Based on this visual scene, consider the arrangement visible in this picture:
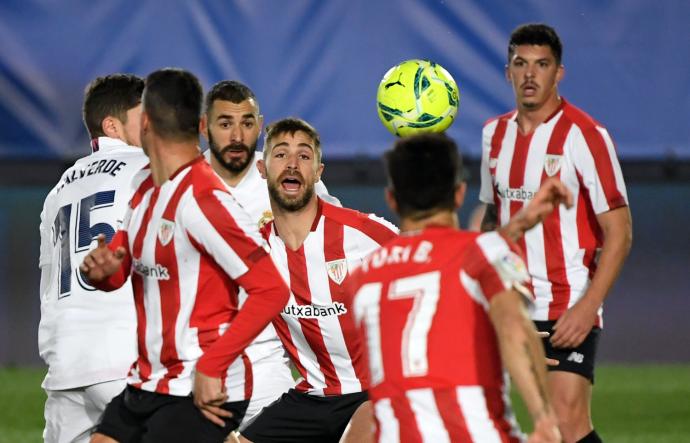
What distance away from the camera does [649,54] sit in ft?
41.2

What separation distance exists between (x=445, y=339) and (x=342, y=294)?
6.86ft

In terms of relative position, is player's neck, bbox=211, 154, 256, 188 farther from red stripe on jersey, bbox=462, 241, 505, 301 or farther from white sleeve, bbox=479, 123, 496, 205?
red stripe on jersey, bbox=462, 241, 505, 301

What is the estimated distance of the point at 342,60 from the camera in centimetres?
1241

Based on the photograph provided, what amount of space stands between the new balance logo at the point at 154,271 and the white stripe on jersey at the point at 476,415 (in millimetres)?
1231

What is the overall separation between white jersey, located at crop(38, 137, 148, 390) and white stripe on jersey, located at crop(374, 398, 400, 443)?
1931 millimetres

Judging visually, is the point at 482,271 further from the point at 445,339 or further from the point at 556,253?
the point at 556,253

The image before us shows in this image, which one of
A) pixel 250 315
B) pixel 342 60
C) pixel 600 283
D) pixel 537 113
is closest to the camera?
pixel 250 315

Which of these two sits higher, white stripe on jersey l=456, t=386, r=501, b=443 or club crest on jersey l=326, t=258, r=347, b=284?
club crest on jersey l=326, t=258, r=347, b=284

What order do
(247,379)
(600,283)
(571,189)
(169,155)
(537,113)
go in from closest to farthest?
(169,155)
(247,379)
(600,283)
(571,189)
(537,113)

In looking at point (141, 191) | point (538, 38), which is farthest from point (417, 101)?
point (141, 191)

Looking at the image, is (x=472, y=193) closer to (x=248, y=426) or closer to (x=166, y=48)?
(x=166, y=48)

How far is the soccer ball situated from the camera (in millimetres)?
6480

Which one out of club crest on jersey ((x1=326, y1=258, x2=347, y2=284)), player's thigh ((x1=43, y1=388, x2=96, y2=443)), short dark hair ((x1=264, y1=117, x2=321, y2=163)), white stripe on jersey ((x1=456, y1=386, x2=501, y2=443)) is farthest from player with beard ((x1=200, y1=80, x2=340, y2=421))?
white stripe on jersey ((x1=456, y1=386, x2=501, y2=443))

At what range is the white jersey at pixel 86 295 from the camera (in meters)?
5.63
